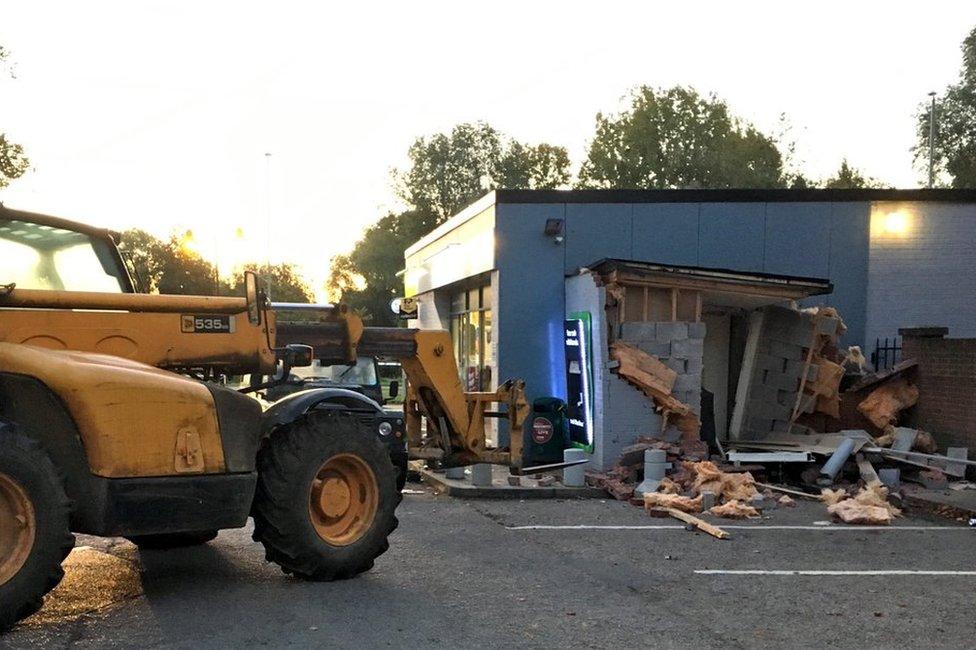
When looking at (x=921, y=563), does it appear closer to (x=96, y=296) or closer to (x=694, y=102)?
(x=96, y=296)

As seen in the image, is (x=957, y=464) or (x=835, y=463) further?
(x=957, y=464)

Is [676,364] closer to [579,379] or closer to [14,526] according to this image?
[579,379]

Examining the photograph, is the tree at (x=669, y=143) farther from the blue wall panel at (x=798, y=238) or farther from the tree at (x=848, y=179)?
the blue wall panel at (x=798, y=238)

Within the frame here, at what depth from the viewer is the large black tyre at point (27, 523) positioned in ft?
17.7

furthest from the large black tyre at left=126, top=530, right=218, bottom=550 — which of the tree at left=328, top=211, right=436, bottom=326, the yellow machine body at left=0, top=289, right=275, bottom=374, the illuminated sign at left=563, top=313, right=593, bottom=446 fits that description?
the tree at left=328, top=211, right=436, bottom=326

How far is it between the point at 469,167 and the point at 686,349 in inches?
2174

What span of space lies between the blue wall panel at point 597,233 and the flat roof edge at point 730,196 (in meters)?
0.15

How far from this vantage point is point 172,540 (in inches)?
316

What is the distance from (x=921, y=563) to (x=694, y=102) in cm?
5690

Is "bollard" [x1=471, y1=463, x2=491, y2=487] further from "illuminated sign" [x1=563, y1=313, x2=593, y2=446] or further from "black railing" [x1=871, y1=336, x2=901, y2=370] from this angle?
"black railing" [x1=871, y1=336, x2=901, y2=370]

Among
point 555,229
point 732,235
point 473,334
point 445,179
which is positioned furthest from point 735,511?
point 445,179

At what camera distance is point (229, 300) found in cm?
711

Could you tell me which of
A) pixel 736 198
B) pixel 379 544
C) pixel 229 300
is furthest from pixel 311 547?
pixel 736 198

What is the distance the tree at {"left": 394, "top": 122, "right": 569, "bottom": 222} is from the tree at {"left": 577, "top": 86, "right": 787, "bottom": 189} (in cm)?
450
